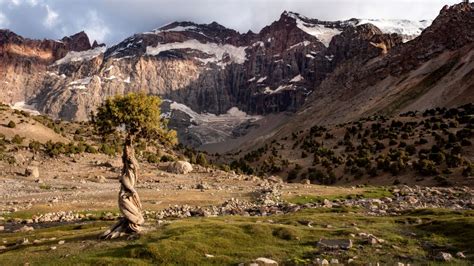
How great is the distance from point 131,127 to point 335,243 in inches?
671

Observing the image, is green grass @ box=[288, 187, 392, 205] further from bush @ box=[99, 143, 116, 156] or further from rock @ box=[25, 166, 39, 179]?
bush @ box=[99, 143, 116, 156]

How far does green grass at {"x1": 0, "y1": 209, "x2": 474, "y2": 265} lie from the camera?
23.4m

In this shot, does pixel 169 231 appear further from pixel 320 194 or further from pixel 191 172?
pixel 191 172

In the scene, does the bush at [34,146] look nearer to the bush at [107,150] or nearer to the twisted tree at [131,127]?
the bush at [107,150]

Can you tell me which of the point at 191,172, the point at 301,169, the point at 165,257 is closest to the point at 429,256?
the point at 165,257

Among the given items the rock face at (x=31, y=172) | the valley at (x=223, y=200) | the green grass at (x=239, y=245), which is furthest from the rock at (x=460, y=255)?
the rock face at (x=31, y=172)

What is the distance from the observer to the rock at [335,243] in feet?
82.6

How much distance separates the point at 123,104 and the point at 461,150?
6365 cm

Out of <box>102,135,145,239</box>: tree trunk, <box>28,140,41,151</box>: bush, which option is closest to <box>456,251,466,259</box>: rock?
<box>102,135,145,239</box>: tree trunk

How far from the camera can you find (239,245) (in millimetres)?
25938

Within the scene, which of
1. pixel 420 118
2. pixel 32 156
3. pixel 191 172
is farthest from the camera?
pixel 420 118

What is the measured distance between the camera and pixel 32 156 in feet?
247

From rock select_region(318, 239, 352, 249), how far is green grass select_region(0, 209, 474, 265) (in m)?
0.36

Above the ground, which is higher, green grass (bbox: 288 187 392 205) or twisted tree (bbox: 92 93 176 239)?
twisted tree (bbox: 92 93 176 239)
